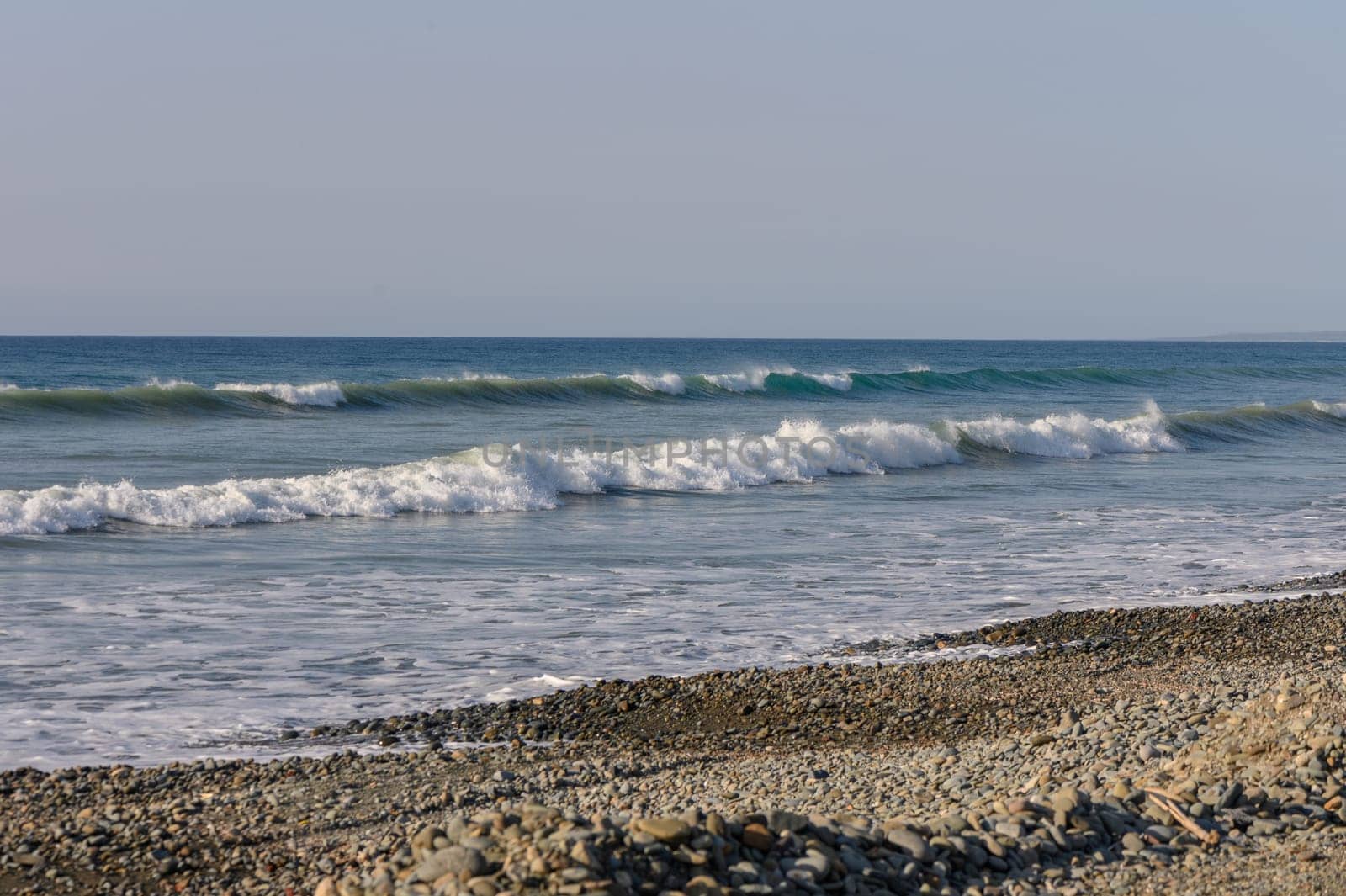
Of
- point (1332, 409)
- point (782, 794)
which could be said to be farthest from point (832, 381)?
point (782, 794)

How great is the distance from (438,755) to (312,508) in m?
10.3

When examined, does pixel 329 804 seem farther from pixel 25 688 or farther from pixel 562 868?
pixel 25 688

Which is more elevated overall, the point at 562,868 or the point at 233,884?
the point at 562,868

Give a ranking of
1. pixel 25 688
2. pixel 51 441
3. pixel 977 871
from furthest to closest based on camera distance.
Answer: pixel 51 441
pixel 25 688
pixel 977 871

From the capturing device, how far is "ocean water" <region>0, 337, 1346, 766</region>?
8102 millimetres

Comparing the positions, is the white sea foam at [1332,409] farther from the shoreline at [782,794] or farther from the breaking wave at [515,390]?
the shoreline at [782,794]

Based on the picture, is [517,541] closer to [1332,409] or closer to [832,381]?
[1332,409]

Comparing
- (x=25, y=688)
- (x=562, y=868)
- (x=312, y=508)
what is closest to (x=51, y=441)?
(x=312, y=508)

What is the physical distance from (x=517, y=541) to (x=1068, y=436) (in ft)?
57.7

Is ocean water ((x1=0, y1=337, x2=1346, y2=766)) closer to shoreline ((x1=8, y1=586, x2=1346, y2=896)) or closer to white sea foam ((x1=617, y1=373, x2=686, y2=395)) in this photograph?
shoreline ((x1=8, y1=586, x2=1346, y2=896))

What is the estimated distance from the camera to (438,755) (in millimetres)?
6316

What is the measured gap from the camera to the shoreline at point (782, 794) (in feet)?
13.6

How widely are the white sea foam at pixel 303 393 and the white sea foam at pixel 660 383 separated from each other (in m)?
9.95

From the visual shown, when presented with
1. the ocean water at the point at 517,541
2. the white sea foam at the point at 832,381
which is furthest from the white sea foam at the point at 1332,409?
the white sea foam at the point at 832,381
